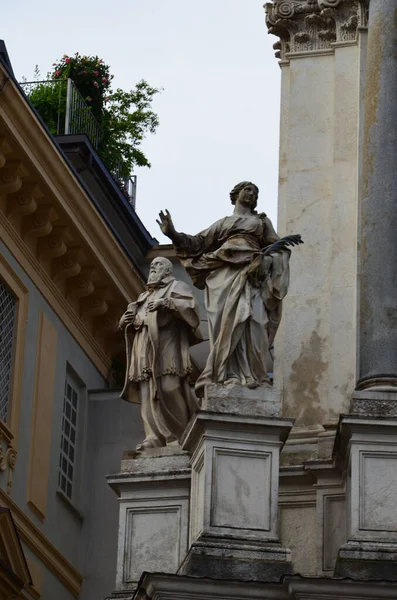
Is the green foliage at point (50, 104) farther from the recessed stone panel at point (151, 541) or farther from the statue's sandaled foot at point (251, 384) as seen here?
the statue's sandaled foot at point (251, 384)

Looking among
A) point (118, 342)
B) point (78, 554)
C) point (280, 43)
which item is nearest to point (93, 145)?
point (118, 342)

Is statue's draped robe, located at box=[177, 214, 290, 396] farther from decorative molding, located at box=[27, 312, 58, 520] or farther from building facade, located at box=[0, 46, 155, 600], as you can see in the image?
decorative molding, located at box=[27, 312, 58, 520]

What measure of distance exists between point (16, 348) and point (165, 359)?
20.2 feet

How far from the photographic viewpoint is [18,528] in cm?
2239

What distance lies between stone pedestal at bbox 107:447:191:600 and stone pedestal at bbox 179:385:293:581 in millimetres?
263

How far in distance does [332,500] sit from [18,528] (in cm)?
637

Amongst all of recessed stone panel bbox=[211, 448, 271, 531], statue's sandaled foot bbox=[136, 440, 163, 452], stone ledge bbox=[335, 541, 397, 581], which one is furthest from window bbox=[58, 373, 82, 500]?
stone ledge bbox=[335, 541, 397, 581]

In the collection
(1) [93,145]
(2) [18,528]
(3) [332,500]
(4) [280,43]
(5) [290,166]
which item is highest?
(1) [93,145]

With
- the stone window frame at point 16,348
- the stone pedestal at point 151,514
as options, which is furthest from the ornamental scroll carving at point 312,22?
the stone window frame at point 16,348

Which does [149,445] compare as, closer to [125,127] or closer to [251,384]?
[251,384]

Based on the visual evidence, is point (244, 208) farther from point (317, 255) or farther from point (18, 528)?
point (18, 528)

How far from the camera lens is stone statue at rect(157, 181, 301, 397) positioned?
16.4 m

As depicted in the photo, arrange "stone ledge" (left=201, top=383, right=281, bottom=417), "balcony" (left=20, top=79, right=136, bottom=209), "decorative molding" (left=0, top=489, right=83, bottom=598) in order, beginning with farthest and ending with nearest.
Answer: "balcony" (left=20, top=79, right=136, bottom=209) → "decorative molding" (left=0, top=489, right=83, bottom=598) → "stone ledge" (left=201, top=383, right=281, bottom=417)

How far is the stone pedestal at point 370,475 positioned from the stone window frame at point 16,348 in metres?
7.04
